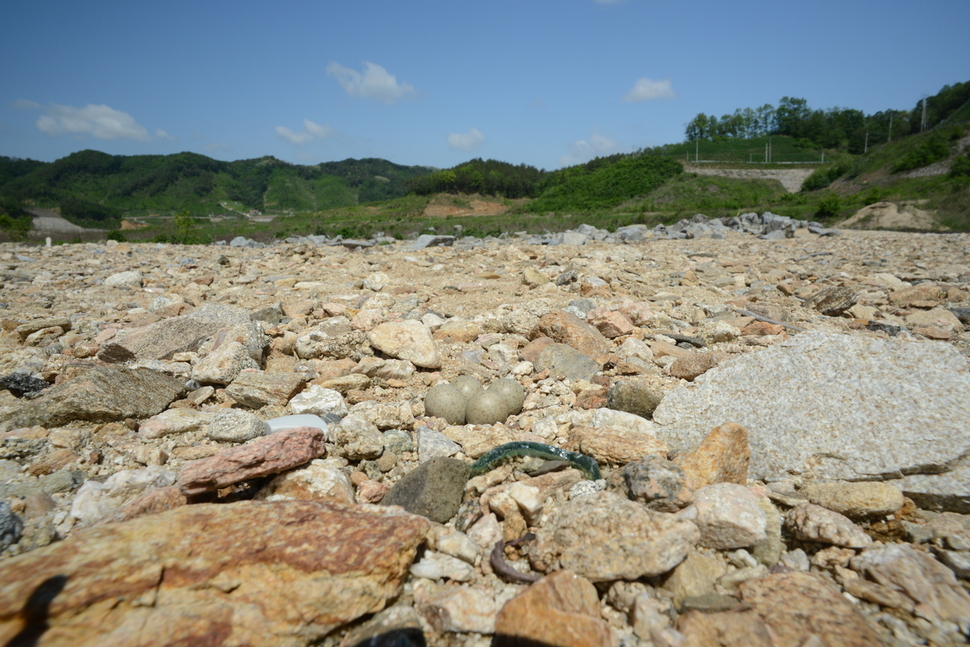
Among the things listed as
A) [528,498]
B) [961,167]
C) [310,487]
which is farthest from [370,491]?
[961,167]

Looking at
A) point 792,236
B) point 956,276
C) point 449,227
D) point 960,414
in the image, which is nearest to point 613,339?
point 960,414

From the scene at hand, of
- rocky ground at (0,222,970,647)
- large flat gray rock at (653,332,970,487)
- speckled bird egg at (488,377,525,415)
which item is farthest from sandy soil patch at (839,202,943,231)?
speckled bird egg at (488,377,525,415)

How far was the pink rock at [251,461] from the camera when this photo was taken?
214 centimetres

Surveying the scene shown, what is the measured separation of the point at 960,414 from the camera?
227cm

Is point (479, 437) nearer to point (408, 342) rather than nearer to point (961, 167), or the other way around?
point (408, 342)

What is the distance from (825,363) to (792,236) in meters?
15.1

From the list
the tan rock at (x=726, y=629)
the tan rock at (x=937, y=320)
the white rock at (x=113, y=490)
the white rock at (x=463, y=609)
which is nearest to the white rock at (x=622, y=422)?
the tan rock at (x=726, y=629)

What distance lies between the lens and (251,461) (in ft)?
7.31

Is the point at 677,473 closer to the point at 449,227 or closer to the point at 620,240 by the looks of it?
the point at 620,240

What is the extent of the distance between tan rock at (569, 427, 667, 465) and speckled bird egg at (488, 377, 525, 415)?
0.60 m

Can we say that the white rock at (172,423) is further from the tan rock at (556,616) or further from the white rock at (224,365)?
the tan rock at (556,616)

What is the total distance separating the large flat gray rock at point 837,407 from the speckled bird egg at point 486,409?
37.9 inches

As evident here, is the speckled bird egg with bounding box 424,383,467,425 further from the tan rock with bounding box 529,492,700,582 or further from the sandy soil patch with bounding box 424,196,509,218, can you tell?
the sandy soil patch with bounding box 424,196,509,218

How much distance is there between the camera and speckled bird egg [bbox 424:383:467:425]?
3.13m
